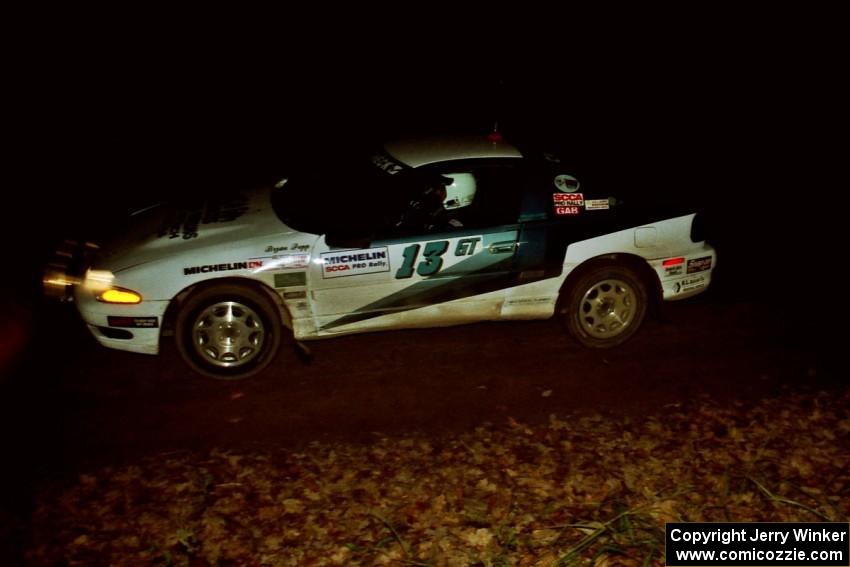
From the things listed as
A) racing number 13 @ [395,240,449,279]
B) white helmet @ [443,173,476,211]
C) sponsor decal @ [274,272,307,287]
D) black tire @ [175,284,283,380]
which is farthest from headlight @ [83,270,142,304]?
white helmet @ [443,173,476,211]

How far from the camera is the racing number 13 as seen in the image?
4797mm

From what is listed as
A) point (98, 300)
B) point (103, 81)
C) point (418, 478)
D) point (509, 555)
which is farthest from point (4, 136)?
point (509, 555)

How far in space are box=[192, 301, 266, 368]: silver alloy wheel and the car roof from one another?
1.68 m

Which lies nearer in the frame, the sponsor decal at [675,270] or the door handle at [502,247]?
the door handle at [502,247]

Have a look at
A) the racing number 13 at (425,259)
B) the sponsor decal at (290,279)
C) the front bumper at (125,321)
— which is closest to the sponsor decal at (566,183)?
the racing number 13 at (425,259)

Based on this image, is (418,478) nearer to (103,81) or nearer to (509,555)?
(509,555)

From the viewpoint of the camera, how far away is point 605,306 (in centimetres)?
538

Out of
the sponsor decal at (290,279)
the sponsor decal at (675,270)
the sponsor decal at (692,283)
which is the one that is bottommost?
the sponsor decal at (692,283)

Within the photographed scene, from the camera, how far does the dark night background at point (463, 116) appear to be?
22.6 feet

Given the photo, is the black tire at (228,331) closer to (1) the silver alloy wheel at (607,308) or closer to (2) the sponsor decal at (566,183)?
(2) the sponsor decal at (566,183)

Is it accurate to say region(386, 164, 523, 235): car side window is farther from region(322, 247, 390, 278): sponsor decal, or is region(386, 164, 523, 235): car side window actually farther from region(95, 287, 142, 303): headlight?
region(95, 287, 142, 303): headlight

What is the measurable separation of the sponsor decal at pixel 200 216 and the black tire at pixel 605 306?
105 inches

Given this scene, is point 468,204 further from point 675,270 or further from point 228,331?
point 228,331

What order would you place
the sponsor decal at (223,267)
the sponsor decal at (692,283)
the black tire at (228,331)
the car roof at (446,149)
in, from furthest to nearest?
1. the sponsor decal at (692,283)
2. the car roof at (446,149)
3. the black tire at (228,331)
4. the sponsor decal at (223,267)
